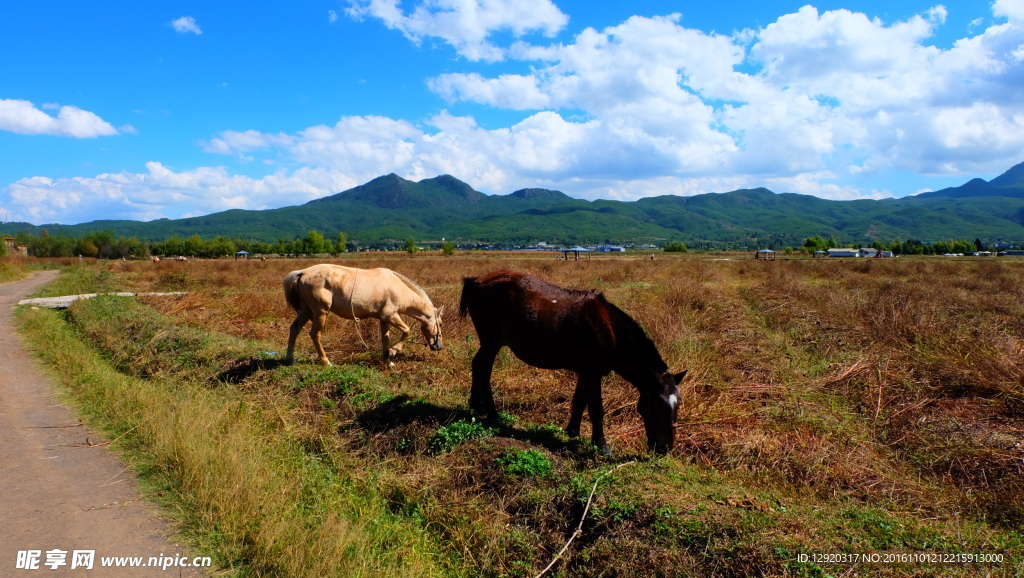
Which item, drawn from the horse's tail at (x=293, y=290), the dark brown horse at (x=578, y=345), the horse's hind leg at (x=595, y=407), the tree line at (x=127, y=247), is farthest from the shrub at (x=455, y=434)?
the tree line at (x=127, y=247)

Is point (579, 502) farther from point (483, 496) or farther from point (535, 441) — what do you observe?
point (535, 441)

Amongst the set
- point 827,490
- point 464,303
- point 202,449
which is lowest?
point 827,490

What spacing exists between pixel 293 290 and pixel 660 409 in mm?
7298

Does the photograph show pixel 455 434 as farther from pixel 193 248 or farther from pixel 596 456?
pixel 193 248

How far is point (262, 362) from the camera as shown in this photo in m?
9.38

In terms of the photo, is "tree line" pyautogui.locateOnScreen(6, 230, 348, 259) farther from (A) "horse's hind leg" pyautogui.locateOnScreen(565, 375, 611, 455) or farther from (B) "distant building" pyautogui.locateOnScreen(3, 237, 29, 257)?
(A) "horse's hind leg" pyautogui.locateOnScreen(565, 375, 611, 455)

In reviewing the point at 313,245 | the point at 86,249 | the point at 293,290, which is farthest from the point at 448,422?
the point at 313,245

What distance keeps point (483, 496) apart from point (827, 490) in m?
3.46

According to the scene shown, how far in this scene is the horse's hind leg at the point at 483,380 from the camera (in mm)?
6633

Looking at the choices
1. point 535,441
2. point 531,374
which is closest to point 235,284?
point 531,374

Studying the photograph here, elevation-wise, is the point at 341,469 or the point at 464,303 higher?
the point at 464,303

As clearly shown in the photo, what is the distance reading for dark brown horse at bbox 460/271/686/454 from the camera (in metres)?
5.61

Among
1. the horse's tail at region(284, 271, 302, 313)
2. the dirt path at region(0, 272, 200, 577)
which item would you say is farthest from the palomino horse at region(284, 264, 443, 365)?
the dirt path at region(0, 272, 200, 577)

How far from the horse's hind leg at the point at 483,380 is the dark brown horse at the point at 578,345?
0.01 meters
